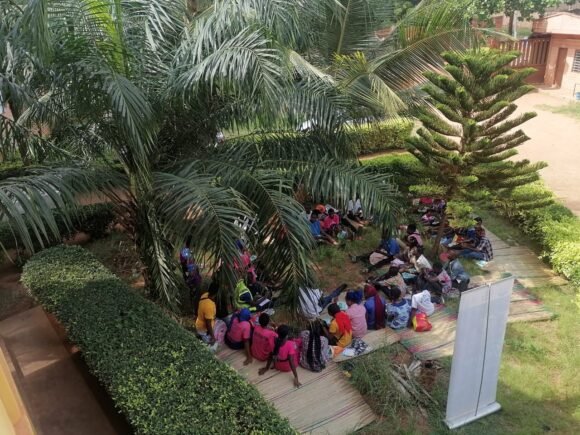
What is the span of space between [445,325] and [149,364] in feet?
12.1

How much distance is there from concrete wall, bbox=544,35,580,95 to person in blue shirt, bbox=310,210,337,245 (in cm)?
1444

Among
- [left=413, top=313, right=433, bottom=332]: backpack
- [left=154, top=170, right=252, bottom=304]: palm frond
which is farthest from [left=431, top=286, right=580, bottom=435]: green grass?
[left=154, top=170, right=252, bottom=304]: palm frond

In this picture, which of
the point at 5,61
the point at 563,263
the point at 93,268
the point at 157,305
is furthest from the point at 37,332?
the point at 563,263

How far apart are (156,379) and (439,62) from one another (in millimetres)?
5216

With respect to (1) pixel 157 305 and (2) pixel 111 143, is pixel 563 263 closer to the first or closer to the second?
(1) pixel 157 305

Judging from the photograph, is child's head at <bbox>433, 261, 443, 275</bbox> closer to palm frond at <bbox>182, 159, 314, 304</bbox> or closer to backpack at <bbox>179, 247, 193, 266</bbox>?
palm frond at <bbox>182, 159, 314, 304</bbox>

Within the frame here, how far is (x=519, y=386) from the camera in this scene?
550cm

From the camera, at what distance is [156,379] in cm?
429

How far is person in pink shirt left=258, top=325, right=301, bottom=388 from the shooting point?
536cm

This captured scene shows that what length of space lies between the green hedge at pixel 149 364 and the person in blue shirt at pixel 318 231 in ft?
11.0

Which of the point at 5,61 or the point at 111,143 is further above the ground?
the point at 5,61

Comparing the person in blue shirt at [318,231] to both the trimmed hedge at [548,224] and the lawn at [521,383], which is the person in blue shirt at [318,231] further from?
the lawn at [521,383]

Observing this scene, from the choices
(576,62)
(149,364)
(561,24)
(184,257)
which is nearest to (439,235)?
(184,257)

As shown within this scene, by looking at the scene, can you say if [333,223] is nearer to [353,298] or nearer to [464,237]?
[464,237]
